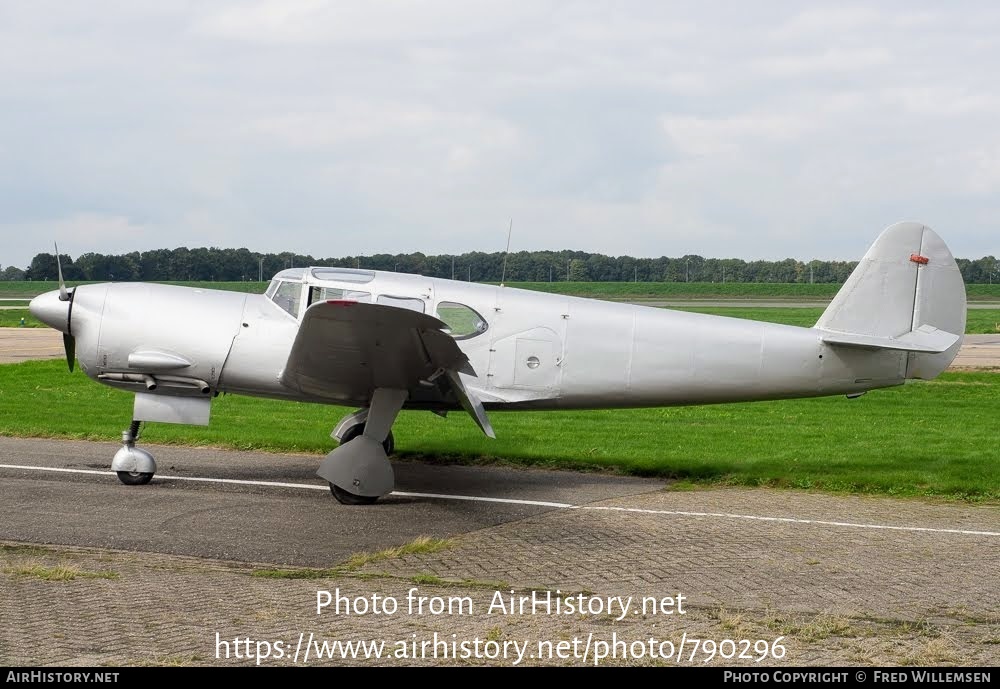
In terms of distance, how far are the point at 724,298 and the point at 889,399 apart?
58.1 meters

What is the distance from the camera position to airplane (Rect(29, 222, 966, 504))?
10.8m

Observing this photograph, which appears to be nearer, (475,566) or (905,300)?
(475,566)

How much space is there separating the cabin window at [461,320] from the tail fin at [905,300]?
3.73 metres

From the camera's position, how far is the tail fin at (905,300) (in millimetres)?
10945

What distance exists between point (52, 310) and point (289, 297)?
2.58 meters

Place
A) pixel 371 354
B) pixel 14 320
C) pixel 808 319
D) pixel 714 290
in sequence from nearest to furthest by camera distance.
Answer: pixel 371 354 → pixel 808 319 → pixel 14 320 → pixel 714 290

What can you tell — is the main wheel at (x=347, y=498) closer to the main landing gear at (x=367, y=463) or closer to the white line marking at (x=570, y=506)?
the main landing gear at (x=367, y=463)

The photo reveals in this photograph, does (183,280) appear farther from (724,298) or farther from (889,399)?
(724,298)

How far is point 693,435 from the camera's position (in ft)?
48.5

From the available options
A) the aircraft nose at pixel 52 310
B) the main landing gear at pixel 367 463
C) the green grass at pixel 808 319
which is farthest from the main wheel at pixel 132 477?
the green grass at pixel 808 319

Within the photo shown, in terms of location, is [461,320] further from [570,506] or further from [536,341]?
[570,506]

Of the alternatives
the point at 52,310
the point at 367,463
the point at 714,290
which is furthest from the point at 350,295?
the point at 714,290
